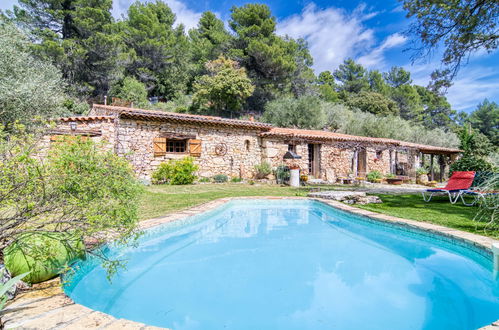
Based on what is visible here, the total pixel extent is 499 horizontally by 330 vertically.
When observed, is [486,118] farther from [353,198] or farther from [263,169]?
[353,198]

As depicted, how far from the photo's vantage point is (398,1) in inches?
346

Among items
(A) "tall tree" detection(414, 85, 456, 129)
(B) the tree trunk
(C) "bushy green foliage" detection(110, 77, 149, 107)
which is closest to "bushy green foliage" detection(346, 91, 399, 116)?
(A) "tall tree" detection(414, 85, 456, 129)

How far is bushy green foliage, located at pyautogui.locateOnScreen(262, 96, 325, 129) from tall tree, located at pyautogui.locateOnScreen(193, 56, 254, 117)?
300 cm

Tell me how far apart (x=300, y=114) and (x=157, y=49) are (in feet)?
49.5

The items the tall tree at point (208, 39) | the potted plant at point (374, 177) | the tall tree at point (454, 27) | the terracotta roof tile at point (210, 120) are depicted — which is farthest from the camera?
the tall tree at point (208, 39)

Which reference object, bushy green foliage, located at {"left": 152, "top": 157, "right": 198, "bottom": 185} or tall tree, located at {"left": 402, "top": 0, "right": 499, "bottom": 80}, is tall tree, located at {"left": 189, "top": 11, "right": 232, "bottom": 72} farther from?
tall tree, located at {"left": 402, "top": 0, "right": 499, "bottom": 80}

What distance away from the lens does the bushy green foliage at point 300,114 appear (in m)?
20.7

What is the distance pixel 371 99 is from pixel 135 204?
3296cm

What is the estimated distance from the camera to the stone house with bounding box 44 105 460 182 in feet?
36.8

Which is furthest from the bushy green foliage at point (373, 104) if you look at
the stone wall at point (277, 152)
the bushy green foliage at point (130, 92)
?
the bushy green foliage at point (130, 92)

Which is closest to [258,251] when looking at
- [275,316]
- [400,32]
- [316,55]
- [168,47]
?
[275,316]

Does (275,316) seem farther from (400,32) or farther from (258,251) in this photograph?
(400,32)

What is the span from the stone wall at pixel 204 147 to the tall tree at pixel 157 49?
15.2 metres

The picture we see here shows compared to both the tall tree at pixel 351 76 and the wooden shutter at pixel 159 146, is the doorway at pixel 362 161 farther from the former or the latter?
the tall tree at pixel 351 76
